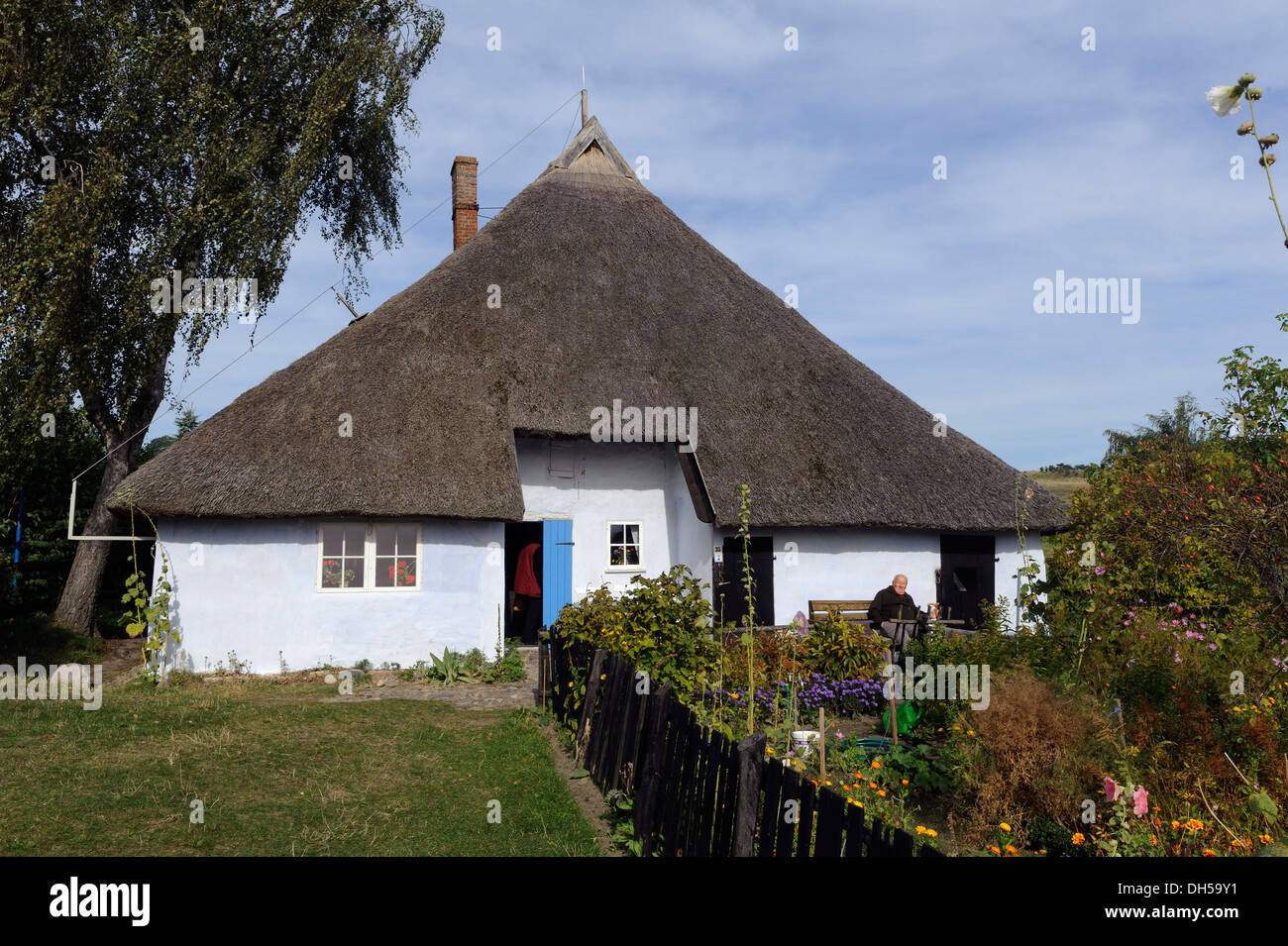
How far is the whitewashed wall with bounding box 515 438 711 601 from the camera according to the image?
14203mm

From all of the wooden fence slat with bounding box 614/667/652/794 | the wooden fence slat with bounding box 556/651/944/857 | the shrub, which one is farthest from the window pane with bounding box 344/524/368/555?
the shrub

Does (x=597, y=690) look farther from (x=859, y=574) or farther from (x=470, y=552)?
(x=859, y=574)

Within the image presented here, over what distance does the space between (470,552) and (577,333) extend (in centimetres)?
453

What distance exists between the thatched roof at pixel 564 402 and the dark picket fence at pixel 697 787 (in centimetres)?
593

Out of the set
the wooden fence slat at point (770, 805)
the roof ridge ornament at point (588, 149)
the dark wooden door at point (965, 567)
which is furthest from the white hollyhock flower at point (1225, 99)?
the roof ridge ornament at point (588, 149)

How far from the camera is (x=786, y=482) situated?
45.3 feet

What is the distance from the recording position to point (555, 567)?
14.2 m

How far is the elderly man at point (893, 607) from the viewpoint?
10750 millimetres

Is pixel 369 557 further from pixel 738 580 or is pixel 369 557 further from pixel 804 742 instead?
pixel 804 742

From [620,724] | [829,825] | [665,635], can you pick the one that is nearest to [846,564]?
[665,635]

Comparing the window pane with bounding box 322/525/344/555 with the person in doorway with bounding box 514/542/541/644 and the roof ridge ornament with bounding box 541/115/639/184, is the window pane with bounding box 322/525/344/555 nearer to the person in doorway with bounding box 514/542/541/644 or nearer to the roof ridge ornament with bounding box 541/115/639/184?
the person in doorway with bounding box 514/542/541/644
